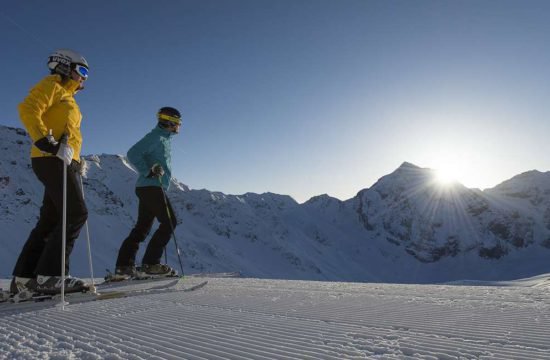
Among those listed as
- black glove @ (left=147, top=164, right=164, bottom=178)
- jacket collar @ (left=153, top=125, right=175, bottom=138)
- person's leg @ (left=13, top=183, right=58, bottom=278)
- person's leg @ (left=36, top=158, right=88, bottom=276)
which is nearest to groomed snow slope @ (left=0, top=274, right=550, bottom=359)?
person's leg @ (left=36, top=158, right=88, bottom=276)

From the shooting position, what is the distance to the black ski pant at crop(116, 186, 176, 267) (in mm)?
7473

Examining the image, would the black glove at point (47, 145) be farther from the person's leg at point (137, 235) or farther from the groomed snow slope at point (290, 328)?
the person's leg at point (137, 235)

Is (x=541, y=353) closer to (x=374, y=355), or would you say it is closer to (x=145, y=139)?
(x=374, y=355)

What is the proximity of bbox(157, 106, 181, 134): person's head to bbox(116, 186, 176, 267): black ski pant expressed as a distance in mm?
1111

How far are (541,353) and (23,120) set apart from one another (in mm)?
4628

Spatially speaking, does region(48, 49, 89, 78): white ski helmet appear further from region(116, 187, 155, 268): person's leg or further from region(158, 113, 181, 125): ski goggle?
region(116, 187, 155, 268): person's leg

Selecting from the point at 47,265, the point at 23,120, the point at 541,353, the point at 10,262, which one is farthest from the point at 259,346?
the point at 10,262

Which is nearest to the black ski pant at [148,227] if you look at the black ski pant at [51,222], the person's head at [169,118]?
the person's head at [169,118]

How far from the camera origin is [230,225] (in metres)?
158

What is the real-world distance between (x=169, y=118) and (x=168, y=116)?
39mm

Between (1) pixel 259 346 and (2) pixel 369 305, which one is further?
(2) pixel 369 305

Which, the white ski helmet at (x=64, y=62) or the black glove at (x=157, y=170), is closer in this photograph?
the white ski helmet at (x=64, y=62)

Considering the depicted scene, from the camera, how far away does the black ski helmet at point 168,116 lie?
7.79m

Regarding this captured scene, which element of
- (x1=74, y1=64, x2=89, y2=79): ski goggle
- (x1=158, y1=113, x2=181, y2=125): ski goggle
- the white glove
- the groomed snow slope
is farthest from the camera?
(x1=158, y1=113, x2=181, y2=125): ski goggle
